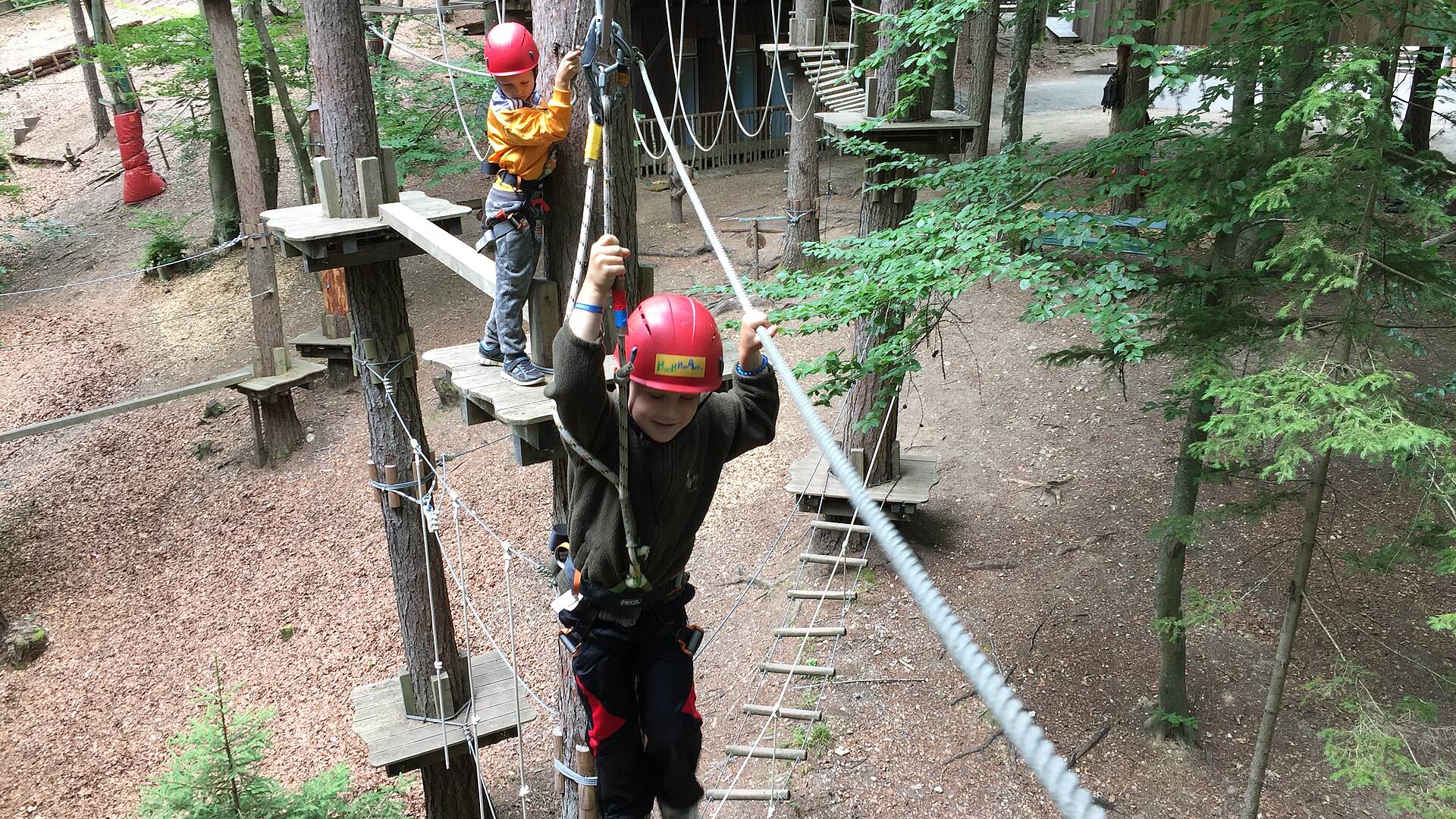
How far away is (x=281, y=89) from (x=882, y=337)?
7.98 metres

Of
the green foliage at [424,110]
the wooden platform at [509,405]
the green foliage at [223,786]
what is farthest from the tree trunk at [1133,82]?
the green foliage at [424,110]

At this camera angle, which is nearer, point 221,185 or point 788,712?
point 788,712

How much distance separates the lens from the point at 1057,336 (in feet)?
28.3

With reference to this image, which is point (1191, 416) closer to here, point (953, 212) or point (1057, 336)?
point (953, 212)

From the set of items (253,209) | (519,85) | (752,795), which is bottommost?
(752,795)

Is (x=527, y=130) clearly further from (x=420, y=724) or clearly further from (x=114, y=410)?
(x=114, y=410)

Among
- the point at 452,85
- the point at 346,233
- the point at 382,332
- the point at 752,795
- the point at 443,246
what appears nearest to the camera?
the point at 443,246

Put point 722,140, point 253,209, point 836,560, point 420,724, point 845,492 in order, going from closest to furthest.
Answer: point 420,724 → point 836,560 → point 845,492 → point 253,209 → point 722,140

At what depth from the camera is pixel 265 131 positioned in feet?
40.2

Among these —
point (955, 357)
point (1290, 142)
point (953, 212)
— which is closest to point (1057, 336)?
point (955, 357)

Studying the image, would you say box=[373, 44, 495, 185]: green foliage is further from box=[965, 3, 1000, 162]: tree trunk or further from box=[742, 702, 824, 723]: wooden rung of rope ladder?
box=[742, 702, 824, 723]: wooden rung of rope ladder

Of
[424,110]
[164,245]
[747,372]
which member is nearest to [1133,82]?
[424,110]

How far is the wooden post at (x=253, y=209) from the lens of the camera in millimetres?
9055

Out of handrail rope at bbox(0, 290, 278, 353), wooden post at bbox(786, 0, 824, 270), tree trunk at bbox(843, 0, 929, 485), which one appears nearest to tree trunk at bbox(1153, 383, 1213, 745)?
tree trunk at bbox(843, 0, 929, 485)
